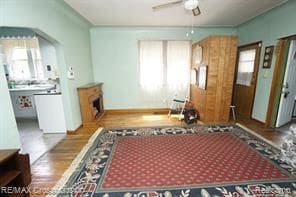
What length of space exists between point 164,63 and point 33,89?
155 inches

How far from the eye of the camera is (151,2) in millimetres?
3064

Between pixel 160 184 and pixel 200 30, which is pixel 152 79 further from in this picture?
pixel 160 184

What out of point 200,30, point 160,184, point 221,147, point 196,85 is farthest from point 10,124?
point 200,30

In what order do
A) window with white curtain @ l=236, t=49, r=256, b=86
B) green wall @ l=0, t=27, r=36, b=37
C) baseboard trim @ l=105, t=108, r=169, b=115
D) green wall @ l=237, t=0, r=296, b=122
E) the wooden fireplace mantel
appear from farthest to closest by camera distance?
baseboard trim @ l=105, t=108, r=169, b=115
window with white curtain @ l=236, t=49, r=256, b=86
green wall @ l=0, t=27, r=36, b=37
the wooden fireplace mantel
green wall @ l=237, t=0, r=296, b=122

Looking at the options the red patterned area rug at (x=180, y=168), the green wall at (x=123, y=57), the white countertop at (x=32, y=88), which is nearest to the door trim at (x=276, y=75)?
the red patterned area rug at (x=180, y=168)

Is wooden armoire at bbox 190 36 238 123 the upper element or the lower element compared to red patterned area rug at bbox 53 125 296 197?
upper

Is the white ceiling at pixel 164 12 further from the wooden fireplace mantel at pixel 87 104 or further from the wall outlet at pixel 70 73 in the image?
the wooden fireplace mantel at pixel 87 104

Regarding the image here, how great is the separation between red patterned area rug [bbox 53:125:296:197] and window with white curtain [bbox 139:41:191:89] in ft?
7.47

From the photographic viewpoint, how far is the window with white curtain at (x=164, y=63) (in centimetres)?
509

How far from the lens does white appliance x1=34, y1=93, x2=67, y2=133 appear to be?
353 centimetres

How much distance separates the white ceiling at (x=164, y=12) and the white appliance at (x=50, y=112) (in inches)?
80.2

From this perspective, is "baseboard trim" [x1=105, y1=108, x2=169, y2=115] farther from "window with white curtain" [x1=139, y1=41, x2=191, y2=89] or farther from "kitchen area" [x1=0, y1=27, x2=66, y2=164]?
"kitchen area" [x1=0, y1=27, x2=66, y2=164]

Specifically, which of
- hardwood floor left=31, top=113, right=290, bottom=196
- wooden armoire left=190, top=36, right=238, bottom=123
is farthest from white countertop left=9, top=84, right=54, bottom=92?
wooden armoire left=190, top=36, right=238, bottom=123

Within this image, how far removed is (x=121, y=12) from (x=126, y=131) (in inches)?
109
